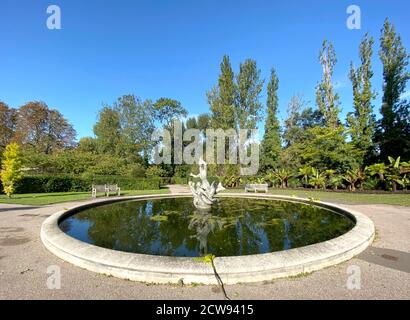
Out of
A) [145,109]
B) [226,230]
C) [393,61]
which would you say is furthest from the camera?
[145,109]

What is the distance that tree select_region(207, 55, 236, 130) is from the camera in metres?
30.5

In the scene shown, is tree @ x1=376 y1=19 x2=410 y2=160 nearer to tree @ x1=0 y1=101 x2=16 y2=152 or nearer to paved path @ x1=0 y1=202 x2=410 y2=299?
paved path @ x1=0 y1=202 x2=410 y2=299

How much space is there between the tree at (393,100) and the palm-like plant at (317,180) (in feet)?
20.7

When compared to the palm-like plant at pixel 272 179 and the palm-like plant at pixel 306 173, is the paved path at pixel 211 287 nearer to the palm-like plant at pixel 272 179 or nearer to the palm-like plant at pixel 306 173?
the palm-like plant at pixel 306 173

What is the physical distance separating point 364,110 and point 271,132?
10.7 meters

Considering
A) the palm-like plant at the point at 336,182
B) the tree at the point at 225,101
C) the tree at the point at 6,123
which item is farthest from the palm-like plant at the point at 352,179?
the tree at the point at 6,123

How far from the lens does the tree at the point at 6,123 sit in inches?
1475

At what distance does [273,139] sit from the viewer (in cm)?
3109

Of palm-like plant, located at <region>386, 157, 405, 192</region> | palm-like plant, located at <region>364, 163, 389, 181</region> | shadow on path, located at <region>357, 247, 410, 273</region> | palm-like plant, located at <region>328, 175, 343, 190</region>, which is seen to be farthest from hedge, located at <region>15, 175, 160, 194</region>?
shadow on path, located at <region>357, 247, 410, 273</region>

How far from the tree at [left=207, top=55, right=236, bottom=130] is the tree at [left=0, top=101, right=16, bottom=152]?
3394 centimetres

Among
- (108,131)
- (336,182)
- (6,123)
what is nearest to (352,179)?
(336,182)
